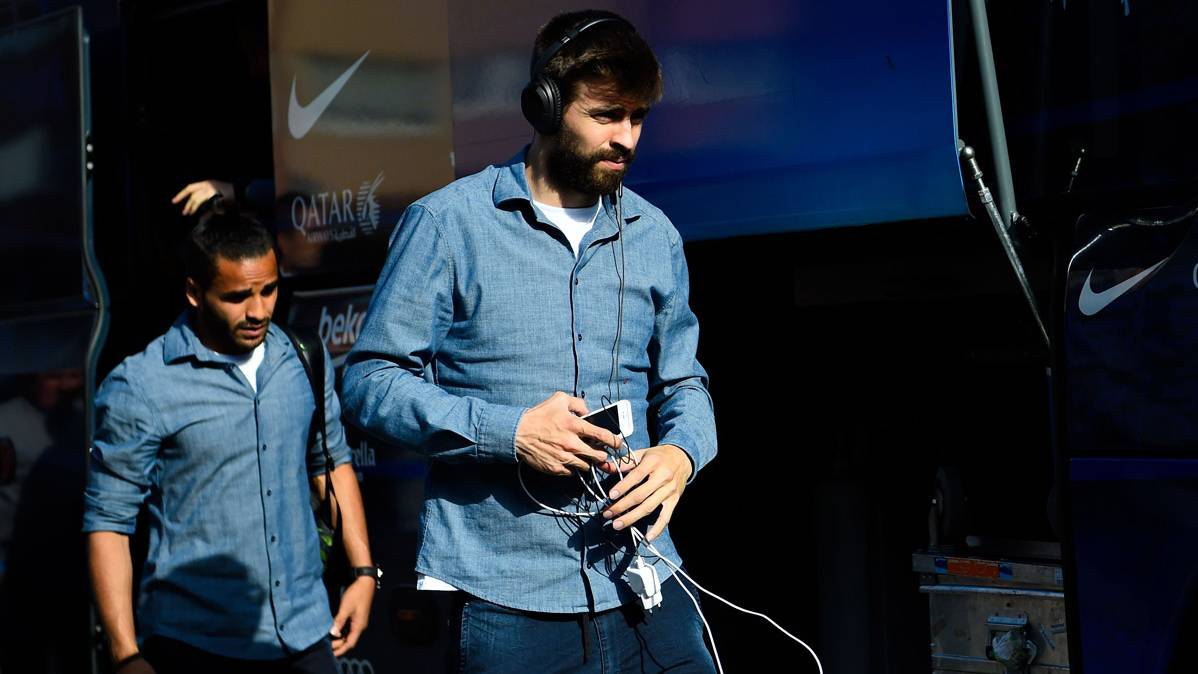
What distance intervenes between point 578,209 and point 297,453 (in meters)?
1.56

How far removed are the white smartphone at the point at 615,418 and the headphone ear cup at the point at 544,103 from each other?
526 mm

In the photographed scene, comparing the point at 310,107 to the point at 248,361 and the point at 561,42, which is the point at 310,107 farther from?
the point at 561,42

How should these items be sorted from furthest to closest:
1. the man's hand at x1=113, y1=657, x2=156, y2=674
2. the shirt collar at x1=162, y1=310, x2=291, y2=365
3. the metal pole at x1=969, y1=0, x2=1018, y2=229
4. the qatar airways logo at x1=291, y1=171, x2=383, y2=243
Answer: the qatar airways logo at x1=291, y1=171, x2=383, y2=243 → the shirt collar at x1=162, y1=310, x2=291, y2=365 → the man's hand at x1=113, y1=657, x2=156, y2=674 → the metal pole at x1=969, y1=0, x2=1018, y2=229

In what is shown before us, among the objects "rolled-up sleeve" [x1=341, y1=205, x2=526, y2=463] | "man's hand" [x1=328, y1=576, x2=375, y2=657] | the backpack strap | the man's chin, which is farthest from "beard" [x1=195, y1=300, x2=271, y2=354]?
"rolled-up sleeve" [x1=341, y1=205, x2=526, y2=463]

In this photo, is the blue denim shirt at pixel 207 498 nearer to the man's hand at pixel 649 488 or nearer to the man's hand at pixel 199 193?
the man's hand at pixel 649 488

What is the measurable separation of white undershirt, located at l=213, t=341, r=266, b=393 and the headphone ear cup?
1605mm

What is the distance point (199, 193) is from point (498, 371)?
335 cm

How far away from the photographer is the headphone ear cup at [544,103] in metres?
2.43

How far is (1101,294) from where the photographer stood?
279cm

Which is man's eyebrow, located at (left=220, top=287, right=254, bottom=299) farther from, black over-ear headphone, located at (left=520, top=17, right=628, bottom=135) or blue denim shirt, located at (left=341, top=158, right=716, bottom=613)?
black over-ear headphone, located at (left=520, top=17, right=628, bottom=135)

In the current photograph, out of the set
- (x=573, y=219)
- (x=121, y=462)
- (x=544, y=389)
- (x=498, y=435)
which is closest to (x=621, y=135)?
(x=573, y=219)

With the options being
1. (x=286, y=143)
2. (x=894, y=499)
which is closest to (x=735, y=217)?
(x=894, y=499)

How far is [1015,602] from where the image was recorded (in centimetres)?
343

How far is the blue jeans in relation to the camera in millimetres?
2344
